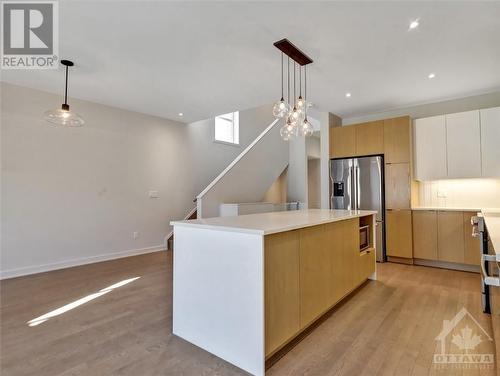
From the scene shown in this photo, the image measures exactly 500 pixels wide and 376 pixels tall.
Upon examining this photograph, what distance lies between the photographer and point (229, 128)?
7316 millimetres

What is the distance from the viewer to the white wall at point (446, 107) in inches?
158

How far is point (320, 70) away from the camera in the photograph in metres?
3.23

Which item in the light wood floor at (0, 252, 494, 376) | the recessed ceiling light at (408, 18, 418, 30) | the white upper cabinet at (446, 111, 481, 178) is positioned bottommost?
the light wood floor at (0, 252, 494, 376)

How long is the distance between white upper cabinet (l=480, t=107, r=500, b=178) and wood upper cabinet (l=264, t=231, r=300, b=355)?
3.56 metres

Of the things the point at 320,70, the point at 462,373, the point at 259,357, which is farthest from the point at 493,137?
the point at 259,357

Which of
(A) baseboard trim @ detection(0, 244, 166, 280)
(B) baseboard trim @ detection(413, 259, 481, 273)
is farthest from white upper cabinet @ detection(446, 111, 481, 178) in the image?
(A) baseboard trim @ detection(0, 244, 166, 280)

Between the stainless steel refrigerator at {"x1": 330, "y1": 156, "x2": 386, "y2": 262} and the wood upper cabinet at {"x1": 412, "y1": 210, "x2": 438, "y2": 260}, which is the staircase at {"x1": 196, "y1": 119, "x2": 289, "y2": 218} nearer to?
the stainless steel refrigerator at {"x1": 330, "y1": 156, "x2": 386, "y2": 262}

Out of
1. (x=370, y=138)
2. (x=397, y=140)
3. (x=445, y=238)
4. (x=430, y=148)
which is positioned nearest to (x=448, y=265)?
(x=445, y=238)

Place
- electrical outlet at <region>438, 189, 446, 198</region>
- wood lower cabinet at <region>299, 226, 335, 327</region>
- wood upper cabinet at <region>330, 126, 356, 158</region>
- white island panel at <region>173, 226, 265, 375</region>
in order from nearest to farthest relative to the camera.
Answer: white island panel at <region>173, 226, 265, 375</region>
wood lower cabinet at <region>299, 226, 335, 327</region>
electrical outlet at <region>438, 189, 446, 198</region>
wood upper cabinet at <region>330, 126, 356, 158</region>

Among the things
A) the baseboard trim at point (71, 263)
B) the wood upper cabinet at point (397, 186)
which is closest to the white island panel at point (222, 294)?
the baseboard trim at point (71, 263)

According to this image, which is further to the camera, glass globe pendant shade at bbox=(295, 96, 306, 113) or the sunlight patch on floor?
glass globe pendant shade at bbox=(295, 96, 306, 113)

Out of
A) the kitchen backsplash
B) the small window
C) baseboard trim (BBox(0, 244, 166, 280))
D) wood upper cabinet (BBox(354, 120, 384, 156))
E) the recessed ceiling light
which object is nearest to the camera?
the recessed ceiling light

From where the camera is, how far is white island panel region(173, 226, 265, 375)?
1.62 metres

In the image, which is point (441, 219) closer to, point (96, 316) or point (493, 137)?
point (493, 137)
